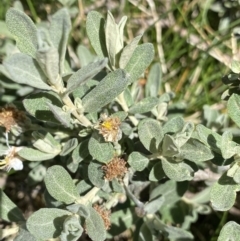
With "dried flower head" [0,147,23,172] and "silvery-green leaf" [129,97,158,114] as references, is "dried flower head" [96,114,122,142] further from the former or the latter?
"dried flower head" [0,147,23,172]

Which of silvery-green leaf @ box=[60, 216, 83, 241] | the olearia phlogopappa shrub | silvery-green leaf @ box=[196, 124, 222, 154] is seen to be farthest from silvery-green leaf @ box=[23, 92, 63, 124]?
silvery-green leaf @ box=[196, 124, 222, 154]

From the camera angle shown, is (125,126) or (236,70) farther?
(125,126)

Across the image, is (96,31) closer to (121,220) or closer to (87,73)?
(87,73)

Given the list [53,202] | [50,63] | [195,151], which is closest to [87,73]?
[50,63]

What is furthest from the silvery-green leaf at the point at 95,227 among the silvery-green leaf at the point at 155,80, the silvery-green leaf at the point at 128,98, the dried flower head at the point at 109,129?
the silvery-green leaf at the point at 155,80

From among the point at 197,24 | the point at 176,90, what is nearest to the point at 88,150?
the point at 176,90

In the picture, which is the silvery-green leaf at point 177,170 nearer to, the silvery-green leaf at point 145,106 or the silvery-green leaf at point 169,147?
the silvery-green leaf at point 169,147

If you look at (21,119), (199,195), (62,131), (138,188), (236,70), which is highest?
(236,70)

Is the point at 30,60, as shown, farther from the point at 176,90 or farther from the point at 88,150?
the point at 176,90
